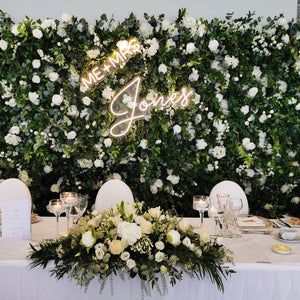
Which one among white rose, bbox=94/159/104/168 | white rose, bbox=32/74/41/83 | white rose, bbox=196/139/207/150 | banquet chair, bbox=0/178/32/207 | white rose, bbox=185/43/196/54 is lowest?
banquet chair, bbox=0/178/32/207

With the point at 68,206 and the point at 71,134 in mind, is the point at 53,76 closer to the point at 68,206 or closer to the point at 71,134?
the point at 71,134

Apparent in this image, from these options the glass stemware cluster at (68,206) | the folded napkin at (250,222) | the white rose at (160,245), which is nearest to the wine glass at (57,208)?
the glass stemware cluster at (68,206)

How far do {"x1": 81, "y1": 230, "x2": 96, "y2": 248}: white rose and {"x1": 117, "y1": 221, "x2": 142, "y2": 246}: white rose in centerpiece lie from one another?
129mm

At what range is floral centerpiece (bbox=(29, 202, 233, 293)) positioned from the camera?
1.81 metres

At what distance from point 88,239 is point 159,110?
7.12 feet

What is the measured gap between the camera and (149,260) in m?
1.83

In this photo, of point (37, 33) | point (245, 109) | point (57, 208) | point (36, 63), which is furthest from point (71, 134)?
point (245, 109)

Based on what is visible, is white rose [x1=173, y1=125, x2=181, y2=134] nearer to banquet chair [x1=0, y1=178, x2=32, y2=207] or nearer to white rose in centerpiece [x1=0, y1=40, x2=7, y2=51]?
banquet chair [x1=0, y1=178, x2=32, y2=207]

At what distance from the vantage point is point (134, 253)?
1856 mm

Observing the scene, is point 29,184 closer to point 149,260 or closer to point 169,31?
point 169,31

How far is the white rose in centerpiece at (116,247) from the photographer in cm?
180

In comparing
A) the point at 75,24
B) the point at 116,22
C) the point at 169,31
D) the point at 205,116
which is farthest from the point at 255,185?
the point at 75,24

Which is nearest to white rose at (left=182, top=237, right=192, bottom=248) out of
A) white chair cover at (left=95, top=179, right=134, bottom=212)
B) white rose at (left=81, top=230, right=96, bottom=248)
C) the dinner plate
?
white rose at (left=81, top=230, right=96, bottom=248)

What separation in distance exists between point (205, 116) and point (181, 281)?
2234 mm
